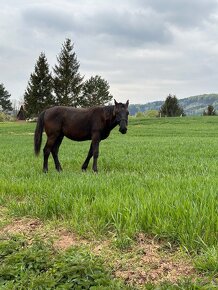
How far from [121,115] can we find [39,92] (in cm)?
5440

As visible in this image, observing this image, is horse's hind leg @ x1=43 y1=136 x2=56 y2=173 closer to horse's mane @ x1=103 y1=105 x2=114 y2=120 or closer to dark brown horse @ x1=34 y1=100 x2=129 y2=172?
dark brown horse @ x1=34 y1=100 x2=129 y2=172

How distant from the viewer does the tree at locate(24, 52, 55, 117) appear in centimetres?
6003

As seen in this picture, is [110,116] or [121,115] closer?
[121,115]

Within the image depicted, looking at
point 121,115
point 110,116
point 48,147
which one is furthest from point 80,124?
point 121,115

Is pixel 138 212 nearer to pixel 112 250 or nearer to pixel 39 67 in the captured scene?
pixel 112 250

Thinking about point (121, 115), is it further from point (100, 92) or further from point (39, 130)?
point (100, 92)

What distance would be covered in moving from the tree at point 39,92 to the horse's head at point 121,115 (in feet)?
171

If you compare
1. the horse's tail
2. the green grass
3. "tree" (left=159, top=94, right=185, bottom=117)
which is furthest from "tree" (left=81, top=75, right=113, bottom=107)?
the green grass

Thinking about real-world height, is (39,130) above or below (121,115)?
below

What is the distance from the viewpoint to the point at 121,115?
845 cm

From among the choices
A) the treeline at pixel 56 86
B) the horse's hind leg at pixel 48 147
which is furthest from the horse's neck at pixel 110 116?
the treeline at pixel 56 86

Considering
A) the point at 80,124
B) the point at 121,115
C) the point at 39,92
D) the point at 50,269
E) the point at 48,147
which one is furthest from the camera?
the point at 39,92

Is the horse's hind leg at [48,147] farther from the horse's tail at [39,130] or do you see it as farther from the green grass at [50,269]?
the green grass at [50,269]

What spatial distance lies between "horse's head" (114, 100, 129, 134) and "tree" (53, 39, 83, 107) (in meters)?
51.2
